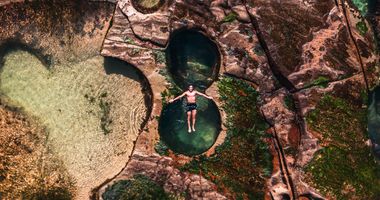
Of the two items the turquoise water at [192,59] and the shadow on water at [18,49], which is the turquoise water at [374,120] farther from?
the shadow on water at [18,49]

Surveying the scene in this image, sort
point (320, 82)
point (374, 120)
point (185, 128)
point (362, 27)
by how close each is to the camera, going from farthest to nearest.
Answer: point (374, 120), point (185, 128), point (362, 27), point (320, 82)

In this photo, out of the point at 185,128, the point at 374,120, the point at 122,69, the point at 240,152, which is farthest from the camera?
the point at 374,120

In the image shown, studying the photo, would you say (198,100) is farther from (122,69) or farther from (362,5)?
(362,5)

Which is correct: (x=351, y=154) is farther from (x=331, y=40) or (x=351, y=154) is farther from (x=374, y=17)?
(x=374, y=17)

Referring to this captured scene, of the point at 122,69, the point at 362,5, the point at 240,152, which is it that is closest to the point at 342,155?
the point at 240,152

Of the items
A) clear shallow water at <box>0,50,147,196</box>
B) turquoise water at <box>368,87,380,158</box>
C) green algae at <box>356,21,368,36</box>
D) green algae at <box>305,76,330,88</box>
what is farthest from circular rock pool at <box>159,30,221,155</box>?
turquoise water at <box>368,87,380,158</box>

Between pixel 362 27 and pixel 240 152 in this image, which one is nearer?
pixel 240 152

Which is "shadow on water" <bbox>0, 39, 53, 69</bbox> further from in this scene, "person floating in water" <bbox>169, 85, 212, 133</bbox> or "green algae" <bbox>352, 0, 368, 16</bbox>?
"green algae" <bbox>352, 0, 368, 16</bbox>
